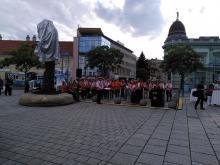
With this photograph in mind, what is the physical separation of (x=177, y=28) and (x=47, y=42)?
52689 millimetres

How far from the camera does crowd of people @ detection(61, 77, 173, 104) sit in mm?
16444

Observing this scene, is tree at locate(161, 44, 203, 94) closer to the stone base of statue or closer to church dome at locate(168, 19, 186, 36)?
church dome at locate(168, 19, 186, 36)

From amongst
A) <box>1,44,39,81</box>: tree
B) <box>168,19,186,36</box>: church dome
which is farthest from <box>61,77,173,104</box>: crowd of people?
<box>168,19,186,36</box>: church dome

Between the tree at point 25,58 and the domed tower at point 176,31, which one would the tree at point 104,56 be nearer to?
the tree at point 25,58

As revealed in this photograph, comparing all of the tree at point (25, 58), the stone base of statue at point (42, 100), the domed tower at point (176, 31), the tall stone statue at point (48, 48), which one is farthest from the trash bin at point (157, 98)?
the domed tower at point (176, 31)

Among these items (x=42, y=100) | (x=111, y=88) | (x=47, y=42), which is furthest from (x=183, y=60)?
(x=42, y=100)

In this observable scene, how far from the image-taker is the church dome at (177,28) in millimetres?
61103

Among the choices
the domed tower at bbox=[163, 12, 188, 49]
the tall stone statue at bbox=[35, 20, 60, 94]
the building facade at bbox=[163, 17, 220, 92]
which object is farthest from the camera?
the domed tower at bbox=[163, 12, 188, 49]

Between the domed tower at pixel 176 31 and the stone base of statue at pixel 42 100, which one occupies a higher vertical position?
the domed tower at pixel 176 31

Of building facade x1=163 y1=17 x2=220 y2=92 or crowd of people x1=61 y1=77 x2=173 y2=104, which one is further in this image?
building facade x1=163 y1=17 x2=220 y2=92

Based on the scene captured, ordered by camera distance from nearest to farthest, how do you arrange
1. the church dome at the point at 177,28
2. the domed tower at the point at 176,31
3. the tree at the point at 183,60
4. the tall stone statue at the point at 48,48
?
the tall stone statue at the point at 48,48, the tree at the point at 183,60, the domed tower at the point at 176,31, the church dome at the point at 177,28

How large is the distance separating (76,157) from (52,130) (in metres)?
2.54

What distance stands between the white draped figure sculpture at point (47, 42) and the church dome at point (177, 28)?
169ft

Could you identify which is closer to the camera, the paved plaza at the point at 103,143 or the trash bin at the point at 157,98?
the paved plaza at the point at 103,143
